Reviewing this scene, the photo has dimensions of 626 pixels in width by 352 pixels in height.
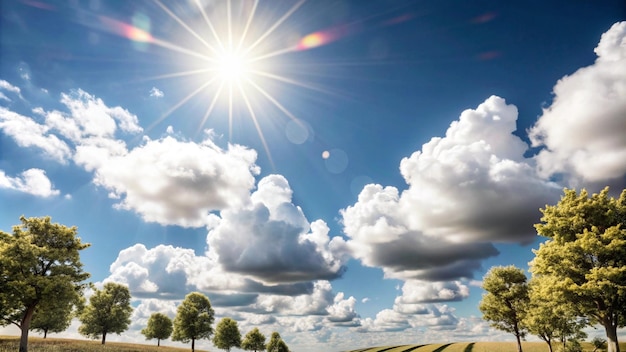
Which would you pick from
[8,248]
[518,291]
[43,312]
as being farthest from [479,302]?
[8,248]

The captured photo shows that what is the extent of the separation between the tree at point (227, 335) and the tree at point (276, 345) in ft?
73.4

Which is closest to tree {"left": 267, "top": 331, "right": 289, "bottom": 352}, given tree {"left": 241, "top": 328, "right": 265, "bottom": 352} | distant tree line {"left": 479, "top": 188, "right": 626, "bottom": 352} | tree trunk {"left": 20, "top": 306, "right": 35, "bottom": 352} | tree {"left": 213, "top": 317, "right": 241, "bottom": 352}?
tree {"left": 241, "top": 328, "right": 265, "bottom": 352}

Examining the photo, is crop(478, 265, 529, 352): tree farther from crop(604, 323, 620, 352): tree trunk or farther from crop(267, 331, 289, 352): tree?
crop(267, 331, 289, 352): tree

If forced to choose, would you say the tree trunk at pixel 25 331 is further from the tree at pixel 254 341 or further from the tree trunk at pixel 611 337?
the tree at pixel 254 341

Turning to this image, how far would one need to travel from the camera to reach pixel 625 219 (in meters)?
27.5

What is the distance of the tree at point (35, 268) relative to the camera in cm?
3438

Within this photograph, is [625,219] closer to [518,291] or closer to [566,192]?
[566,192]

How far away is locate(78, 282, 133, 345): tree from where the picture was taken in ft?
227

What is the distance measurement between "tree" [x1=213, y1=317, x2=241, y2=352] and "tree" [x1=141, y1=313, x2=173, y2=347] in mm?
11146

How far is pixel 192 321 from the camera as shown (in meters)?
70.9

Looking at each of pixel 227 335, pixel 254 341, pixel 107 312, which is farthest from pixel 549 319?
pixel 254 341

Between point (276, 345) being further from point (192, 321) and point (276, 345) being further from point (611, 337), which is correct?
point (611, 337)

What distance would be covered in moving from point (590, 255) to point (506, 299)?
2648 centimetres

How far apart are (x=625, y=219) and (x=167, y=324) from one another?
283 ft
